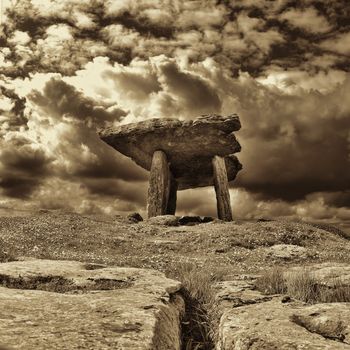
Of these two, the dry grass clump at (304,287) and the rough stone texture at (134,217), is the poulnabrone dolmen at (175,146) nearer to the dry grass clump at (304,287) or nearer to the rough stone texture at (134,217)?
the rough stone texture at (134,217)

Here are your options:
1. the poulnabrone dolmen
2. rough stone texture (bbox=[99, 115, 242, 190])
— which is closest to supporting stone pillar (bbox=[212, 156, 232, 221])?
the poulnabrone dolmen

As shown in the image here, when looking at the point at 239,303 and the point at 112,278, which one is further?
the point at 112,278

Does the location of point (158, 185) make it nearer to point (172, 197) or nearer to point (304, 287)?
point (172, 197)

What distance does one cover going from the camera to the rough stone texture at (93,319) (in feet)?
7.46

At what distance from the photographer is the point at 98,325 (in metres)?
2.58

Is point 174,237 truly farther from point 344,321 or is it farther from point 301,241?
point 344,321

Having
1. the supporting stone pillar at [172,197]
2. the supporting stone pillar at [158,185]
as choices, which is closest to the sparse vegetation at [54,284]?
the supporting stone pillar at [158,185]

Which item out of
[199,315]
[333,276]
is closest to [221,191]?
[333,276]

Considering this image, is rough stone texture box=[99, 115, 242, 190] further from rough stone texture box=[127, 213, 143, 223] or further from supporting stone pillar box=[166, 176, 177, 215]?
rough stone texture box=[127, 213, 143, 223]

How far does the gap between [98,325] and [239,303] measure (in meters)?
1.95

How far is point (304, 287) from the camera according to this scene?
536 cm

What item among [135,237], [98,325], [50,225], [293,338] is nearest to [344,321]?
[293,338]

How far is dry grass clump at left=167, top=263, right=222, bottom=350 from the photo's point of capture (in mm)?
3801

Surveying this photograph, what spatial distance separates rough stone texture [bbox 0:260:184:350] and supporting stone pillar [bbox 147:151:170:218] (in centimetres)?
1937
